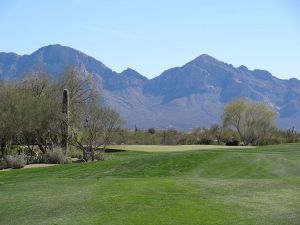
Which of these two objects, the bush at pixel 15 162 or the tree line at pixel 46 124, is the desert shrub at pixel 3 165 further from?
the tree line at pixel 46 124

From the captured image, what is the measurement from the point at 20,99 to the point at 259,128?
42.1 meters

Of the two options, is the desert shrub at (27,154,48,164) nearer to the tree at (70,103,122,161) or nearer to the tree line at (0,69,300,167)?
the tree line at (0,69,300,167)

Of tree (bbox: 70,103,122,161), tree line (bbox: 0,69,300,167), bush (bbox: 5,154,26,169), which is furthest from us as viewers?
tree (bbox: 70,103,122,161)

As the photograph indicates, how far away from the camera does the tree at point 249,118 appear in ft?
239

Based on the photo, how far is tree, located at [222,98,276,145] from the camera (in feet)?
239

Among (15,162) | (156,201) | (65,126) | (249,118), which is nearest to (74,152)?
(65,126)

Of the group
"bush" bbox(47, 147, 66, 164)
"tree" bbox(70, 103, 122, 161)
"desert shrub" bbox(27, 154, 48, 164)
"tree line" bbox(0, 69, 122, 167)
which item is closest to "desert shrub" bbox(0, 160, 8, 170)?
"desert shrub" bbox(27, 154, 48, 164)

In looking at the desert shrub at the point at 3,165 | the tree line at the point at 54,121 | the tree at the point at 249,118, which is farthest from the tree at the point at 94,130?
the tree at the point at 249,118

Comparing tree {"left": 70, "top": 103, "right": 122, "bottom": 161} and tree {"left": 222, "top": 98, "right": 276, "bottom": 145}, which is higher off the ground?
tree {"left": 222, "top": 98, "right": 276, "bottom": 145}

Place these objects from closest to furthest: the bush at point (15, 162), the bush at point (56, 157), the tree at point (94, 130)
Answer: the bush at point (15, 162), the bush at point (56, 157), the tree at point (94, 130)

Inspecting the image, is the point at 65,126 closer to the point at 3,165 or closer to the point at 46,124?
the point at 46,124

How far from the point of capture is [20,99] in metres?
39.2

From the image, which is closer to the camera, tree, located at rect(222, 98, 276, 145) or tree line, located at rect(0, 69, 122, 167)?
tree line, located at rect(0, 69, 122, 167)

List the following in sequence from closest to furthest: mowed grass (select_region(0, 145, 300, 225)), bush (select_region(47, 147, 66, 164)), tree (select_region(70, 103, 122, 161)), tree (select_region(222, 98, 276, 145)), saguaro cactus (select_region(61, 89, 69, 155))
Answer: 1. mowed grass (select_region(0, 145, 300, 225))
2. bush (select_region(47, 147, 66, 164))
3. tree (select_region(70, 103, 122, 161))
4. saguaro cactus (select_region(61, 89, 69, 155))
5. tree (select_region(222, 98, 276, 145))
